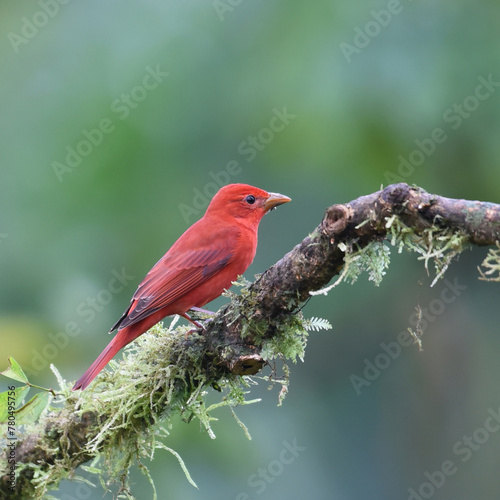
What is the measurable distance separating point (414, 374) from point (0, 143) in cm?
333

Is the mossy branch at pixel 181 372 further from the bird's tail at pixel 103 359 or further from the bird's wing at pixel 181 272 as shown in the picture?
the bird's wing at pixel 181 272

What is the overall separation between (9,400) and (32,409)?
0.30 feet

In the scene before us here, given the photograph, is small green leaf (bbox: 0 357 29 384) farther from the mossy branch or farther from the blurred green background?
the blurred green background

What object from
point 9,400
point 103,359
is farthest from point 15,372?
point 103,359

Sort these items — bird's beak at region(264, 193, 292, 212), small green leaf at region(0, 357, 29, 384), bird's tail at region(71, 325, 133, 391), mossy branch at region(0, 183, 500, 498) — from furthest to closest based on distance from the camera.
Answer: bird's beak at region(264, 193, 292, 212)
bird's tail at region(71, 325, 133, 391)
small green leaf at region(0, 357, 29, 384)
mossy branch at region(0, 183, 500, 498)

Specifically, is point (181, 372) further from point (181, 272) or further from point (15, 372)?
point (181, 272)

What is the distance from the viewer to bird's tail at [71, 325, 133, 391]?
3133mm

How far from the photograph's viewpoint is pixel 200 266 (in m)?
3.98

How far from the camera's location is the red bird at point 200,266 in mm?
3689

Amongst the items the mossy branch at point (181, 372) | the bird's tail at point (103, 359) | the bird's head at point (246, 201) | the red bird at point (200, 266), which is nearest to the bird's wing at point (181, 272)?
the red bird at point (200, 266)

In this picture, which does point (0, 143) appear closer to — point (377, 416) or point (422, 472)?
point (377, 416)

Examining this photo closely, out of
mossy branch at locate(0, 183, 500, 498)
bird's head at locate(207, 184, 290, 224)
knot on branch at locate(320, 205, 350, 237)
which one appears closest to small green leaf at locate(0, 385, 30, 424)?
mossy branch at locate(0, 183, 500, 498)

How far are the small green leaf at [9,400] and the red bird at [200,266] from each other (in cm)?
77

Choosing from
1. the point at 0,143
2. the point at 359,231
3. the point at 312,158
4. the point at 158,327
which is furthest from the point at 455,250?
the point at 0,143
